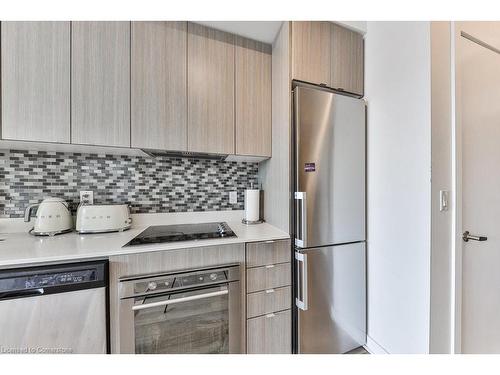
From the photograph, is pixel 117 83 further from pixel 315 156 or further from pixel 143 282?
pixel 315 156

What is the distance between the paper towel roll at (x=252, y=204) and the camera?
1609mm

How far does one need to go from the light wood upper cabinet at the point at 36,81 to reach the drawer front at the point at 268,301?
55.1 inches

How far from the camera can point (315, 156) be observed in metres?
1.27

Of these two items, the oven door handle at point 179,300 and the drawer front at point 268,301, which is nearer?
the oven door handle at point 179,300

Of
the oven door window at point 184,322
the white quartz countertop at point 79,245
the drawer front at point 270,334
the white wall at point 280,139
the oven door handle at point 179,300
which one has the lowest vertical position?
the drawer front at point 270,334

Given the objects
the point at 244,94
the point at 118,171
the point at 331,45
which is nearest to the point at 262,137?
the point at 244,94

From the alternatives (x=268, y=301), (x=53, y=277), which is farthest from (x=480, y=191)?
(x=53, y=277)

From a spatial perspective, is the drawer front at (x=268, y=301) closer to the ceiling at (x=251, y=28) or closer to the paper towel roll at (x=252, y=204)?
the paper towel roll at (x=252, y=204)

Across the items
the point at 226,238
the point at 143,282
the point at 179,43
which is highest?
the point at 179,43

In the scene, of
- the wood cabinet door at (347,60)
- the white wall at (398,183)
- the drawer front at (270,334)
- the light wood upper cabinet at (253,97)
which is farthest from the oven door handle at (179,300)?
the wood cabinet door at (347,60)

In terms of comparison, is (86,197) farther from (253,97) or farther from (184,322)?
(253,97)

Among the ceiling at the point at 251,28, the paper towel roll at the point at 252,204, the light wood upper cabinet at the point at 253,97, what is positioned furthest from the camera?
the paper towel roll at the point at 252,204

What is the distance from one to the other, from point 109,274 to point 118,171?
0.80 meters

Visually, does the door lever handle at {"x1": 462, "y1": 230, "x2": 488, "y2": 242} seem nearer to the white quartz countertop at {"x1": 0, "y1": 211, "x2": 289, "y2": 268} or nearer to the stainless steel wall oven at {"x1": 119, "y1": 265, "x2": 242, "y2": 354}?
the white quartz countertop at {"x1": 0, "y1": 211, "x2": 289, "y2": 268}
